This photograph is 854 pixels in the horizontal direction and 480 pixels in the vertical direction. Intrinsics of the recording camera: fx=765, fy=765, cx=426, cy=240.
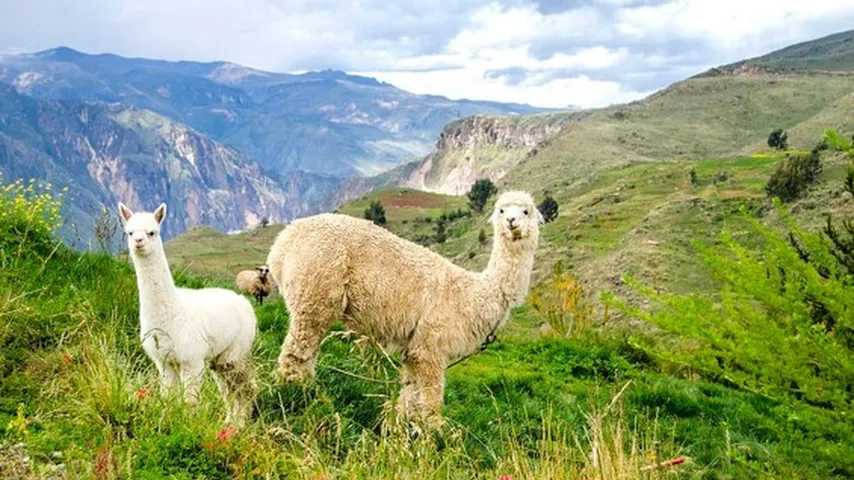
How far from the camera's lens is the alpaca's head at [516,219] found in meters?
7.81

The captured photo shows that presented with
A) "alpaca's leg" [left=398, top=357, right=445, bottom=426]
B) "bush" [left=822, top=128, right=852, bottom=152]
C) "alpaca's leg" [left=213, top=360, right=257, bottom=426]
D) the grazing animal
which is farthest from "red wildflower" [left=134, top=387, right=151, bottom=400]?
the grazing animal

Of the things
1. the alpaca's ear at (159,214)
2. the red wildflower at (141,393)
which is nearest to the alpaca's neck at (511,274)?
the alpaca's ear at (159,214)

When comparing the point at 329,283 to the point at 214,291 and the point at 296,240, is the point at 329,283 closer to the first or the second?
the point at 296,240

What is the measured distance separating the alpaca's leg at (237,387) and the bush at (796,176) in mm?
57566

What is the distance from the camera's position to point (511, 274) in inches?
313

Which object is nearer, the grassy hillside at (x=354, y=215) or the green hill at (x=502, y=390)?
the green hill at (x=502, y=390)

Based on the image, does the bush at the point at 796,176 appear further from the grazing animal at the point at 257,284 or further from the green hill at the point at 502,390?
the green hill at the point at 502,390

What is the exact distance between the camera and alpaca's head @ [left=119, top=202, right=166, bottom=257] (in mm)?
6592

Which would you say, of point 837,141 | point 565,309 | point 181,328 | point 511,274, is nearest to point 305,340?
point 181,328

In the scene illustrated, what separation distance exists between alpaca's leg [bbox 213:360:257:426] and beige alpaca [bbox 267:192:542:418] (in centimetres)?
47

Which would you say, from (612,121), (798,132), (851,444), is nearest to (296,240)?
(851,444)

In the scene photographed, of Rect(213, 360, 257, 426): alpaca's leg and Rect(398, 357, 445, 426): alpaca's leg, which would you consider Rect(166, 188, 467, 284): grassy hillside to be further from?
Rect(213, 360, 257, 426): alpaca's leg

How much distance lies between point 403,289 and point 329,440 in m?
2.32

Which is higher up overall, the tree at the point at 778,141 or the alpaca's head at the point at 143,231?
the tree at the point at 778,141
